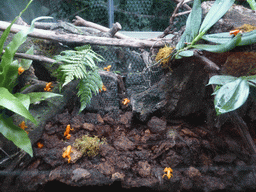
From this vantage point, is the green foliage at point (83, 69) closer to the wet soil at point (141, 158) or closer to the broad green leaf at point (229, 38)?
the wet soil at point (141, 158)

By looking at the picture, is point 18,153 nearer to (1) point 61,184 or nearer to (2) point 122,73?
(1) point 61,184

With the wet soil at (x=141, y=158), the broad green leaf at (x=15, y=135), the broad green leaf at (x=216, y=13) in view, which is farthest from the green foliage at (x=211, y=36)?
the broad green leaf at (x=15, y=135)

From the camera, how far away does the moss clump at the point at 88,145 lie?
1391 millimetres

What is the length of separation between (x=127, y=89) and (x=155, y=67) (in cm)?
48

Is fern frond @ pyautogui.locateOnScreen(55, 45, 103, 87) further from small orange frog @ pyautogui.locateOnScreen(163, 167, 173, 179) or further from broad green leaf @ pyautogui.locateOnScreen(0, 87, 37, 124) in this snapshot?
small orange frog @ pyautogui.locateOnScreen(163, 167, 173, 179)

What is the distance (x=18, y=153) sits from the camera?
128 centimetres

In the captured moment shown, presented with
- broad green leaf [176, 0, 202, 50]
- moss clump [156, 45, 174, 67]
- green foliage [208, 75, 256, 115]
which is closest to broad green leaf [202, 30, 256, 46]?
broad green leaf [176, 0, 202, 50]

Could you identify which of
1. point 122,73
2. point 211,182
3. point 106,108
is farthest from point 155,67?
point 211,182

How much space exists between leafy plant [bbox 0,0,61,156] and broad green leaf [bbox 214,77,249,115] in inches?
49.3

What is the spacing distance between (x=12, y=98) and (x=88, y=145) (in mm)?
731

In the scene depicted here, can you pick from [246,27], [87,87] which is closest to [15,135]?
[87,87]

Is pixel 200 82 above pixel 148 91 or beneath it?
above

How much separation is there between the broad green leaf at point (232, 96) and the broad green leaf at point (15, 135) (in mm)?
1342

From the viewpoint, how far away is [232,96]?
0.92 meters
